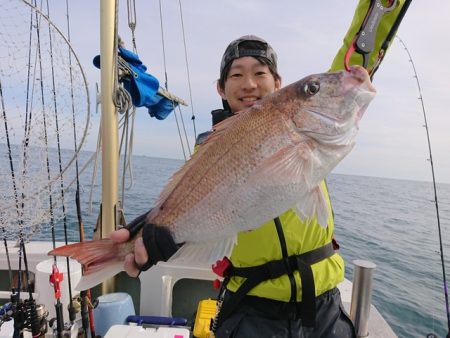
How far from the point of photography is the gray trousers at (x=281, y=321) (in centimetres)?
199

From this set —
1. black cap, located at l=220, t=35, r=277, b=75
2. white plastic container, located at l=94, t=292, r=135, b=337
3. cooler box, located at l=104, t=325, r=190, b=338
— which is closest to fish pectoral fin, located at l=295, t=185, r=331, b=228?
black cap, located at l=220, t=35, r=277, b=75

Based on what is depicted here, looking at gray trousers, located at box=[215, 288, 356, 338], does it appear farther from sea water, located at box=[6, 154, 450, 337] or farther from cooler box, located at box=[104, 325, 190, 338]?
sea water, located at box=[6, 154, 450, 337]

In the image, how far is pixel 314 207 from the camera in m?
1.67

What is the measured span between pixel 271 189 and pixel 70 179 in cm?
339

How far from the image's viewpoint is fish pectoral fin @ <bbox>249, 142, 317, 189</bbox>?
1587mm

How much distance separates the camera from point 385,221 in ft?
67.5

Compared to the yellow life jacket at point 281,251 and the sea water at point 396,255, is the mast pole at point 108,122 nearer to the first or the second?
the sea water at point 396,255

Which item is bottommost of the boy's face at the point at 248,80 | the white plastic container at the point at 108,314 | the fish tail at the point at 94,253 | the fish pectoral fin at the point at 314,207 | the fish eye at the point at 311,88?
the white plastic container at the point at 108,314

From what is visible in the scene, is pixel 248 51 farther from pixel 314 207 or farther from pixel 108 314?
pixel 108 314

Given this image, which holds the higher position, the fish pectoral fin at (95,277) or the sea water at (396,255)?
the fish pectoral fin at (95,277)

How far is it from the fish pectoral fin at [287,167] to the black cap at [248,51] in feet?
3.59

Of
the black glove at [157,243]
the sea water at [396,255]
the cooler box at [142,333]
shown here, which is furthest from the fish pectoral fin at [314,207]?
the sea water at [396,255]

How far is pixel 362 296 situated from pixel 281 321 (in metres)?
1.74

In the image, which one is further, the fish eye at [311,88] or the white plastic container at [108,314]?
the white plastic container at [108,314]
